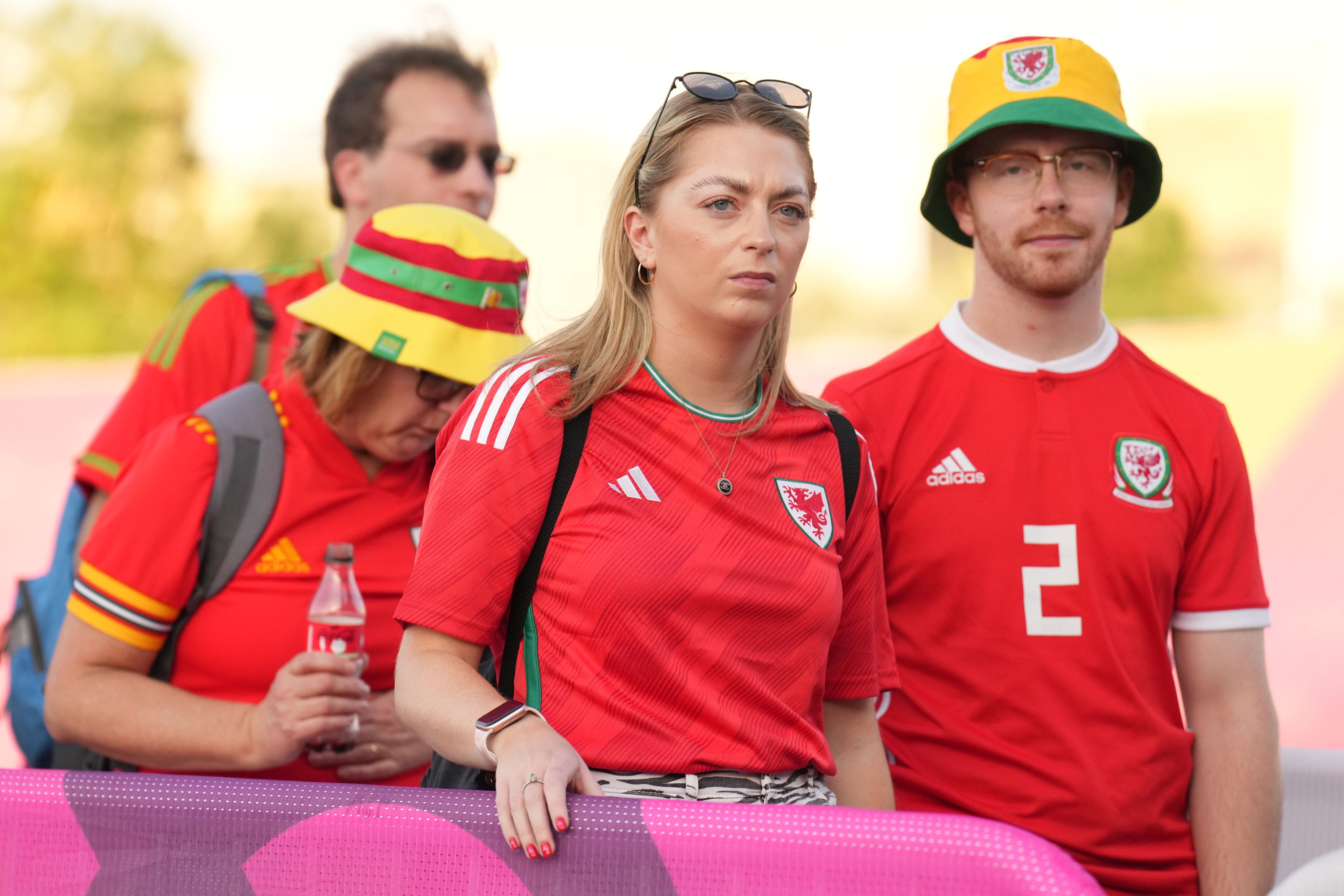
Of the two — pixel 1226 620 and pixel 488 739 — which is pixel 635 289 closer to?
pixel 488 739

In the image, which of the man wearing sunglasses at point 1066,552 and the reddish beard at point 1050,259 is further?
the reddish beard at point 1050,259

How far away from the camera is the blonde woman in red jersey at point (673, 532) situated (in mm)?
2074

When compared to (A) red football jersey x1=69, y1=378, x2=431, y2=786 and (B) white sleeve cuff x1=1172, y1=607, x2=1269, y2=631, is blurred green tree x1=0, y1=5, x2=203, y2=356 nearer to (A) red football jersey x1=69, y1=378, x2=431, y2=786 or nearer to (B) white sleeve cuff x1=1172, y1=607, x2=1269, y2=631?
(A) red football jersey x1=69, y1=378, x2=431, y2=786

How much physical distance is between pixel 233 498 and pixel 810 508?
3.50 feet

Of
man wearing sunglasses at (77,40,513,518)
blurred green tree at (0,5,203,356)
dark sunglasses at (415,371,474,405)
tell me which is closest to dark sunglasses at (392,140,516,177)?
man wearing sunglasses at (77,40,513,518)

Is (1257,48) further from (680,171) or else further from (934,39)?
(680,171)

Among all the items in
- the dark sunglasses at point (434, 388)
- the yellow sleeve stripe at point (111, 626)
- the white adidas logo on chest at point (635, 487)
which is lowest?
the yellow sleeve stripe at point (111, 626)

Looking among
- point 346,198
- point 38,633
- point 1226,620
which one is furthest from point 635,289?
point 346,198

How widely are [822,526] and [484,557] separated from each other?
556mm

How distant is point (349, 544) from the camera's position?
2678 millimetres

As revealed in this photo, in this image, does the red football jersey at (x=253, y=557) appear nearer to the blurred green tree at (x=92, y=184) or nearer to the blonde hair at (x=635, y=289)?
the blonde hair at (x=635, y=289)

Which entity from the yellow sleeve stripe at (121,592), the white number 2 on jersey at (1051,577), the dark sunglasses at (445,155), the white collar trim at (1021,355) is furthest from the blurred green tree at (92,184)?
the white number 2 on jersey at (1051,577)

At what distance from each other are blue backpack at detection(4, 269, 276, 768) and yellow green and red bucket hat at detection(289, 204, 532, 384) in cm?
75

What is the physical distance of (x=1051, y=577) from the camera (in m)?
2.82
